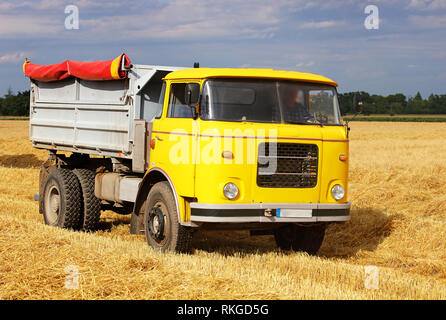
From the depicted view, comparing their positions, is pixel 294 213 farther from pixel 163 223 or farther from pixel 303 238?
pixel 163 223

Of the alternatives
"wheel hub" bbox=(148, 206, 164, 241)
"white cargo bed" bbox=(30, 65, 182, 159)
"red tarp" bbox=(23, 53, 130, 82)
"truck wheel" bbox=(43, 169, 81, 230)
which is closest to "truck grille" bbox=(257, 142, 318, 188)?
"wheel hub" bbox=(148, 206, 164, 241)

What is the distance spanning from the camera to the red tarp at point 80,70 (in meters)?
10.2

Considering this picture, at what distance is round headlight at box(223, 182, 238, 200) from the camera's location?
811 cm

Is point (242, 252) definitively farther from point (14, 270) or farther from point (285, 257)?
point (14, 270)

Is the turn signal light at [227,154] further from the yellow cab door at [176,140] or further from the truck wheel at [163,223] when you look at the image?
the truck wheel at [163,223]

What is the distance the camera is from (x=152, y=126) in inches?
376

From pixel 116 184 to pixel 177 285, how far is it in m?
4.55

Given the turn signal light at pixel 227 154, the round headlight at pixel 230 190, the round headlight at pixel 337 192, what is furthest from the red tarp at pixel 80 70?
the round headlight at pixel 337 192

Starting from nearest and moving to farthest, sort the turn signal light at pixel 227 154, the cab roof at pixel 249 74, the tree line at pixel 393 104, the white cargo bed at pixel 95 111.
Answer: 1. the turn signal light at pixel 227 154
2. the cab roof at pixel 249 74
3. the white cargo bed at pixel 95 111
4. the tree line at pixel 393 104

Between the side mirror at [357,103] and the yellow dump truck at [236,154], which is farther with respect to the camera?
the side mirror at [357,103]

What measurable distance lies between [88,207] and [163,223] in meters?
3.16

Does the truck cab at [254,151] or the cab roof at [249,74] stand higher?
the cab roof at [249,74]

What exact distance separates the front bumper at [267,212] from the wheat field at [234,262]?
1.88 ft

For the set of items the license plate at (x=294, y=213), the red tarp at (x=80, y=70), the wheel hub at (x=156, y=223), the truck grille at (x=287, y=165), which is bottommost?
the wheel hub at (x=156, y=223)
